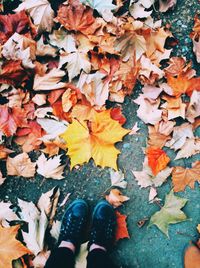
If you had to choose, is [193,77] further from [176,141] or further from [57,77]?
[57,77]

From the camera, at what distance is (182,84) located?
2363 millimetres

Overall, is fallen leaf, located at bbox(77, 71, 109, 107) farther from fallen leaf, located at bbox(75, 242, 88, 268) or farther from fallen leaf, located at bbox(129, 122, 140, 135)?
fallen leaf, located at bbox(75, 242, 88, 268)

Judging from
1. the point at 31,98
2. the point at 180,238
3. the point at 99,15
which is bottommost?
the point at 180,238

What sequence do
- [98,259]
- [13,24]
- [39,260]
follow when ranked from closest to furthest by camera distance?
[98,259] < [39,260] < [13,24]

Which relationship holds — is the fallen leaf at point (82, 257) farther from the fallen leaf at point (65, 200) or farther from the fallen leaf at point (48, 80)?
the fallen leaf at point (48, 80)

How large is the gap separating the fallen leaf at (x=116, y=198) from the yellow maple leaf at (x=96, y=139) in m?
0.18

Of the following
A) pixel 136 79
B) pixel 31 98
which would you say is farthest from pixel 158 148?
pixel 31 98

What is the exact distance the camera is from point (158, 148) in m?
2.40

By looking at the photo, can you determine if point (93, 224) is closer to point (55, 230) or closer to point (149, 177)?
point (55, 230)

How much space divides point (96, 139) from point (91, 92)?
29 cm

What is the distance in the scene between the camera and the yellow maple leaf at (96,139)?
2318 millimetres

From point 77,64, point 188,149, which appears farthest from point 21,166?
point 188,149

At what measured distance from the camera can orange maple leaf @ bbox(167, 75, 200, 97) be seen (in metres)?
2.35

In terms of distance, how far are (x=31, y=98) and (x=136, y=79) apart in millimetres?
658
